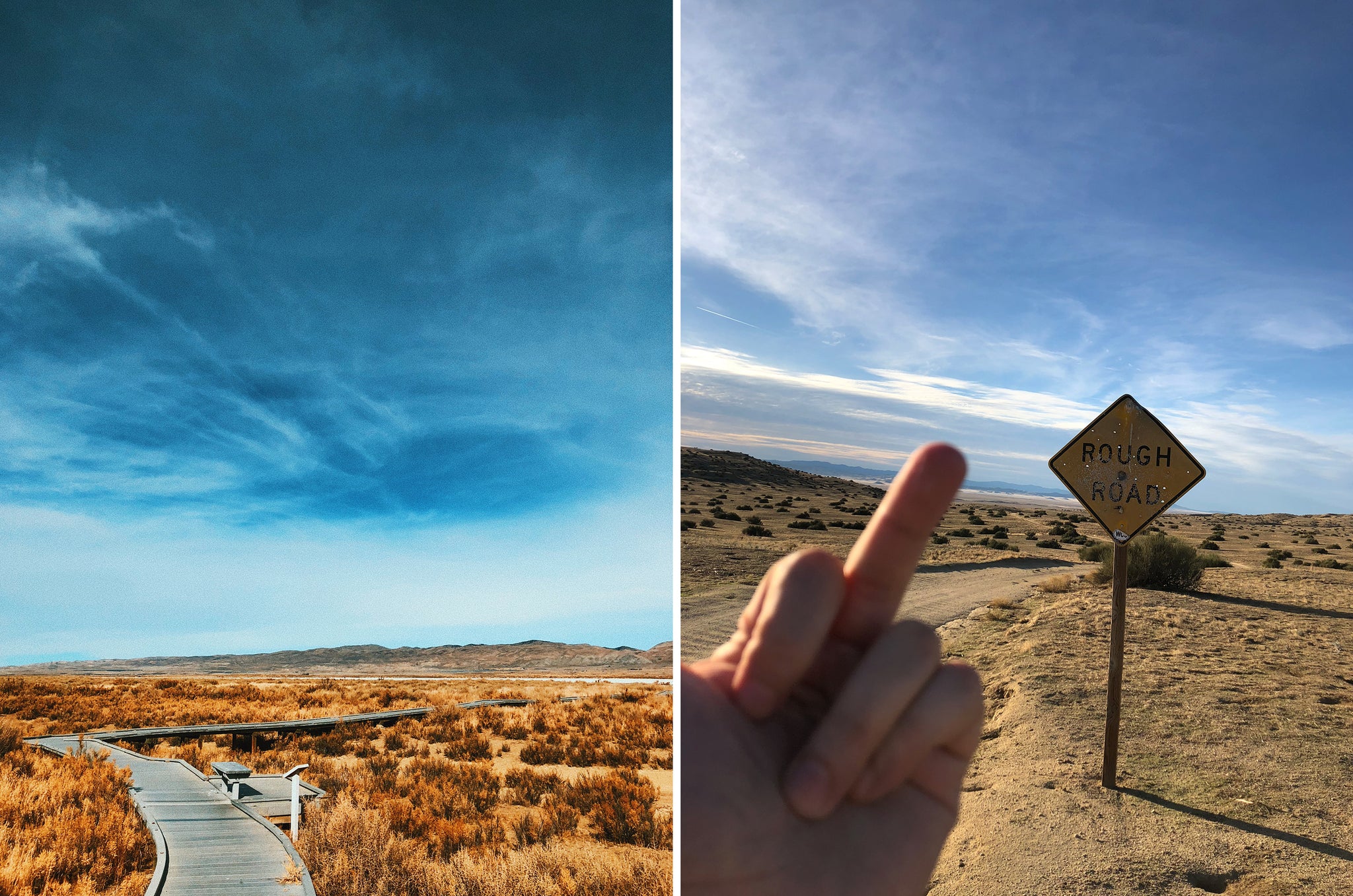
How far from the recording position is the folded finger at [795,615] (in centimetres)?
36

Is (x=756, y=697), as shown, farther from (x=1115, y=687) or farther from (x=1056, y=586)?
(x=1056, y=586)

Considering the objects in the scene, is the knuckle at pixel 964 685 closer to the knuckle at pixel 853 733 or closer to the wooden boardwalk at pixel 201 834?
the knuckle at pixel 853 733

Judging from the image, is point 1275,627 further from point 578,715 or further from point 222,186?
point 222,186

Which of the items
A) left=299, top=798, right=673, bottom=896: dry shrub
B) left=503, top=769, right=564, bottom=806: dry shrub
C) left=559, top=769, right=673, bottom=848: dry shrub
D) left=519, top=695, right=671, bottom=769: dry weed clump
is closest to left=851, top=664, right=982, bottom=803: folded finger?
left=299, top=798, right=673, bottom=896: dry shrub

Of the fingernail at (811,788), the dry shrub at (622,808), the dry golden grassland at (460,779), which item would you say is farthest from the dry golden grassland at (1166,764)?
the dry shrub at (622,808)

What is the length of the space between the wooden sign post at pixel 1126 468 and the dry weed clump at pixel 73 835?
578 cm

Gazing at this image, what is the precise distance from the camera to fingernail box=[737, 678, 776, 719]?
0.38 m

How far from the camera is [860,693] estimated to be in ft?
1.20

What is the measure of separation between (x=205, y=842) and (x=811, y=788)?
5.94m

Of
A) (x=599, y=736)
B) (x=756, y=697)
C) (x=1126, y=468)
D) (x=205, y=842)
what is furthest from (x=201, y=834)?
(x=756, y=697)

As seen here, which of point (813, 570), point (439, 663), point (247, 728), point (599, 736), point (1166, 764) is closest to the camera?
point (813, 570)

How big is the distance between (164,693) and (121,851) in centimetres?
1057

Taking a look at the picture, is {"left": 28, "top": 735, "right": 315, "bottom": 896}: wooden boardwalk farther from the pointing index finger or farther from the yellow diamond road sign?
the pointing index finger

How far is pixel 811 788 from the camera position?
1.22 ft
